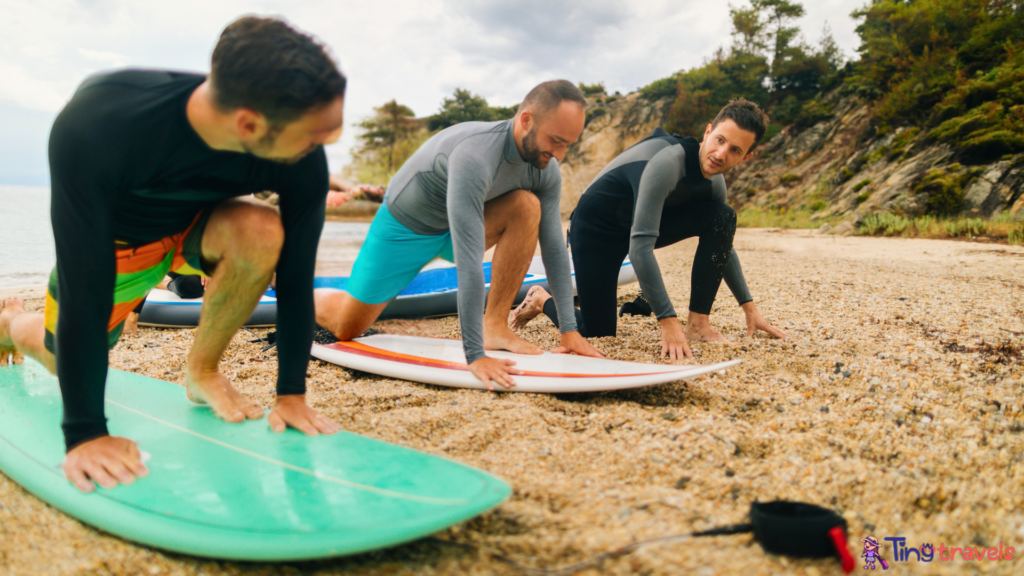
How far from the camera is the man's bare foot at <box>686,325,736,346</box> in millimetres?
2995

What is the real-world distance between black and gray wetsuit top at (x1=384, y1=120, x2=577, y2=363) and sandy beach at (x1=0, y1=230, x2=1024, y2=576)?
0.42 m

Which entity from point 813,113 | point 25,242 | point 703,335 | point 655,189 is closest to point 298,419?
point 655,189

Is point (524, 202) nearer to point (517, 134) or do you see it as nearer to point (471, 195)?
point (517, 134)

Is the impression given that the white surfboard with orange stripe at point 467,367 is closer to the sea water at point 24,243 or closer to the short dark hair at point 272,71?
the short dark hair at point 272,71

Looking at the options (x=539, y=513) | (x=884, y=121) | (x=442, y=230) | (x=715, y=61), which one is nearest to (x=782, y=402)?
(x=539, y=513)

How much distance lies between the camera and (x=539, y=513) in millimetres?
1261

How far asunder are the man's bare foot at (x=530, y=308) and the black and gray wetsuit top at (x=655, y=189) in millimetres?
738

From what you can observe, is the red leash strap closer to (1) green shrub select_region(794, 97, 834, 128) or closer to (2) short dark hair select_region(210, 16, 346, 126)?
(2) short dark hair select_region(210, 16, 346, 126)

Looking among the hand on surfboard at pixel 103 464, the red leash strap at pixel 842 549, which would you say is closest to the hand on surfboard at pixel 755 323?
the red leash strap at pixel 842 549

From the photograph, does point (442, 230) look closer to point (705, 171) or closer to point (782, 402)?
point (705, 171)

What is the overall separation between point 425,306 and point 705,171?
224cm

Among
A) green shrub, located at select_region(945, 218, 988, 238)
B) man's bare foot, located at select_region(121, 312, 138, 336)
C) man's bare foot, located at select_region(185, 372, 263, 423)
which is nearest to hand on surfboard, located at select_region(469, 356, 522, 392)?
man's bare foot, located at select_region(185, 372, 263, 423)

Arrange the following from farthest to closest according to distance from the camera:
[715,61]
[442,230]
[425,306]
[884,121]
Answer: [715,61] → [884,121] → [425,306] → [442,230]

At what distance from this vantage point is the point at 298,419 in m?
1.66
